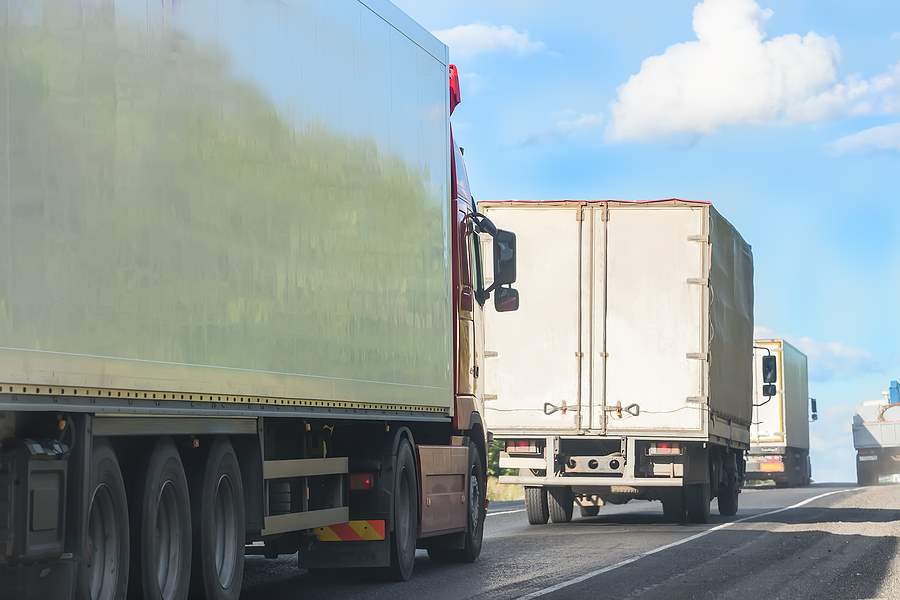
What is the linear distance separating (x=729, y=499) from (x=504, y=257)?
1054 centimetres

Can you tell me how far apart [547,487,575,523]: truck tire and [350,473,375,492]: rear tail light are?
366 inches

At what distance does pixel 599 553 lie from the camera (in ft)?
51.1

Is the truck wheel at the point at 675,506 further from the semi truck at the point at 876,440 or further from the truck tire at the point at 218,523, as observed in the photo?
the semi truck at the point at 876,440

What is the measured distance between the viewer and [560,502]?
21438mm

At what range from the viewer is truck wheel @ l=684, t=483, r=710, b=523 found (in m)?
21.2

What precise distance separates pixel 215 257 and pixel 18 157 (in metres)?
2.22

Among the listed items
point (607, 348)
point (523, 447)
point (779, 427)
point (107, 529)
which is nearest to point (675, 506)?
point (523, 447)

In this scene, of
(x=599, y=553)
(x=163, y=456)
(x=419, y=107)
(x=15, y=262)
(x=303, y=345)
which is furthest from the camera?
(x=599, y=553)

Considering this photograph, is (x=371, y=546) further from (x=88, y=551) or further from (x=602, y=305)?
(x=602, y=305)

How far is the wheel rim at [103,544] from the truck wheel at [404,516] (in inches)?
192

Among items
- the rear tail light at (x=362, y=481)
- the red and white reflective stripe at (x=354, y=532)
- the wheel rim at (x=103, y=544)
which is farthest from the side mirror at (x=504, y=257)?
the wheel rim at (x=103, y=544)

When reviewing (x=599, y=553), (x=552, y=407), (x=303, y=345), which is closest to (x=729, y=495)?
(x=552, y=407)

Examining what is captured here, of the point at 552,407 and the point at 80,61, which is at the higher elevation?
the point at 80,61

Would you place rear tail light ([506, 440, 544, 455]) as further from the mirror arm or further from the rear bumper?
the mirror arm
